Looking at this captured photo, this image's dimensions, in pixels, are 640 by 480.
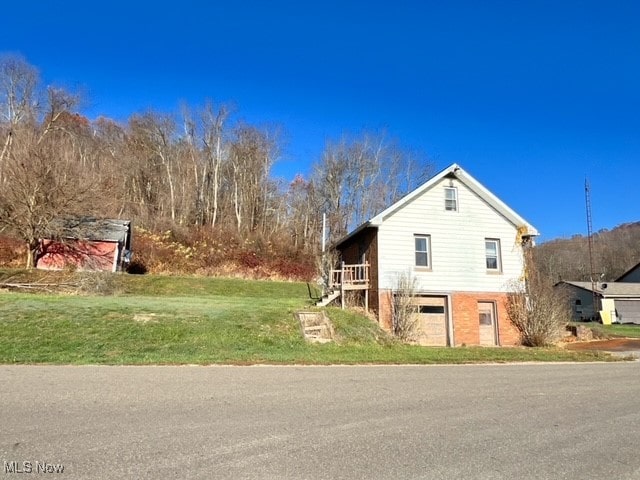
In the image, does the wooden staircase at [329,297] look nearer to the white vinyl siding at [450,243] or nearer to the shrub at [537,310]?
the white vinyl siding at [450,243]

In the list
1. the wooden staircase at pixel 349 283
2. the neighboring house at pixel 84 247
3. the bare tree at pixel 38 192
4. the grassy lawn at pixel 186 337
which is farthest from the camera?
the neighboring house at pixel 84 247

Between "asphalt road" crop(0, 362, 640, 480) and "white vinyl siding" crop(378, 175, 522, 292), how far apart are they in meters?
11.9

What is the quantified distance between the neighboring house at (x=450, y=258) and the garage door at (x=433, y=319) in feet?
0.15

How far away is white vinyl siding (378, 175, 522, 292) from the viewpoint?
20969 mm

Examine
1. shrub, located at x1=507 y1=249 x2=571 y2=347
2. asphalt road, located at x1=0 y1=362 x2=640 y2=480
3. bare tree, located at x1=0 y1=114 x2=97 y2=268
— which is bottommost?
asphalt road, located at x1=0 y1=362 x2=640 y2=480

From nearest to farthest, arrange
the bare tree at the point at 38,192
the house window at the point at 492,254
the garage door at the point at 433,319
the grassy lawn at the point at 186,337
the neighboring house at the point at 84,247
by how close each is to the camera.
A: the grassy lawn at the point at 186,337, the garage door at the point at 433,319, the house window at the point at 492,254, the bare tree at the point at 38,192, the neighboring house at the point at 84,247

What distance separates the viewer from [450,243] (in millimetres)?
21609

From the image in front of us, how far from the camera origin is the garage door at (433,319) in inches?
813

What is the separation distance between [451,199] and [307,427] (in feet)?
60.8

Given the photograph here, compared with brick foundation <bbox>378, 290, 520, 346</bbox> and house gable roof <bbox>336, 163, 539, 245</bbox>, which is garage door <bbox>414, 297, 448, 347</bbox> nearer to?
brick foundation <bbox>378, 290, 520, 346</bbox>

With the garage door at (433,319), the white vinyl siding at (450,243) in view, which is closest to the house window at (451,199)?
the white vinyl siding at (450,243)

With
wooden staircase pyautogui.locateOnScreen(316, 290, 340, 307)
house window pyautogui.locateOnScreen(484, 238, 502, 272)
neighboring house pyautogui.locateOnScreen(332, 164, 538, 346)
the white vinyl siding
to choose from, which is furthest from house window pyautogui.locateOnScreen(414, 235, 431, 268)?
wooden staircase pyautogui.locateOnScreen(316, 290, 340, 307)

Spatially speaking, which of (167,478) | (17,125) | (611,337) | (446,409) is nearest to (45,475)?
(167,478)

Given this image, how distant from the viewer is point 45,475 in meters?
3.71
